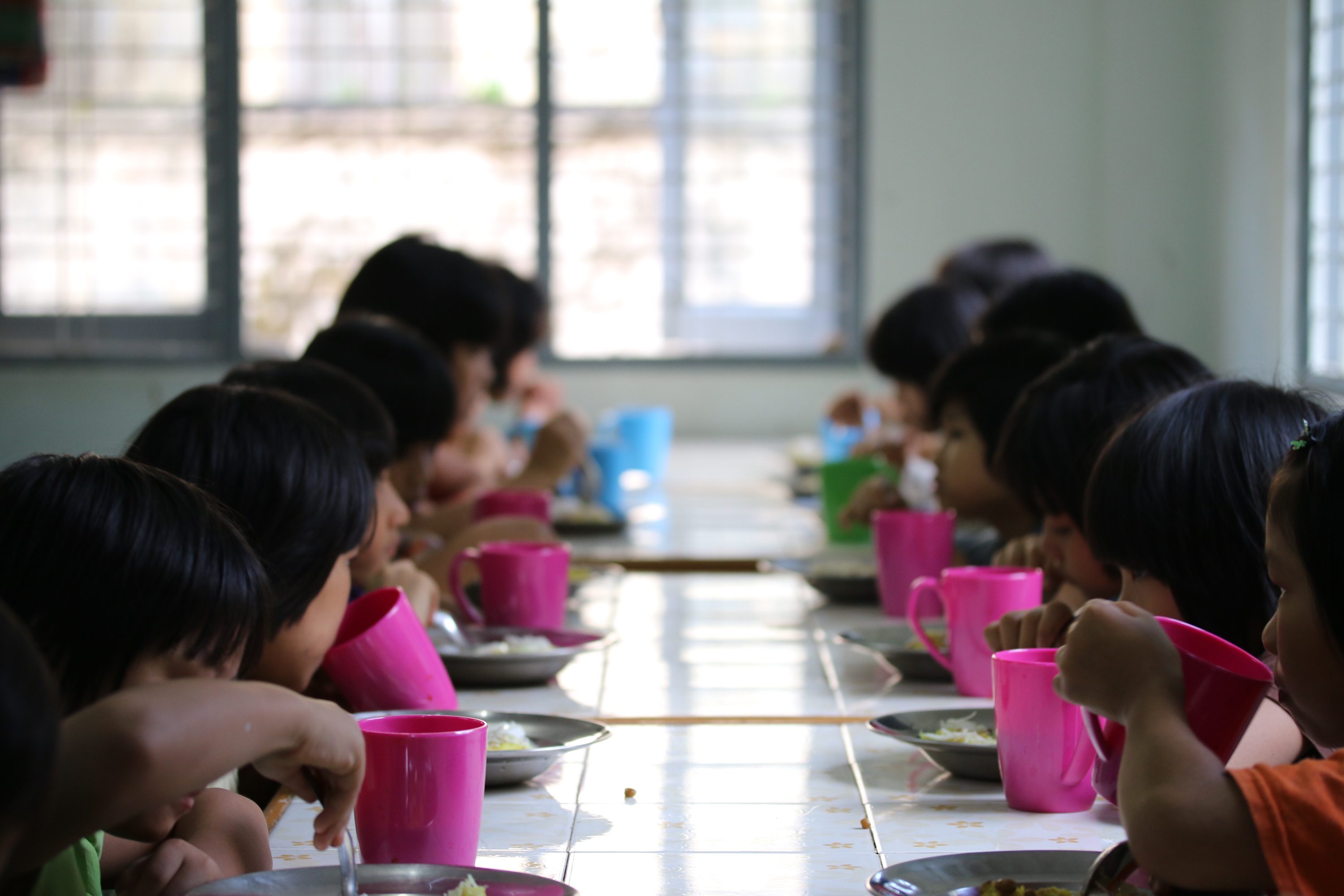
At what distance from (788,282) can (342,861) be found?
4.06m

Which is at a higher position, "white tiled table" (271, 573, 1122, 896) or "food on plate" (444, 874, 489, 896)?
"food on plate" (444, 874, 489, 896)

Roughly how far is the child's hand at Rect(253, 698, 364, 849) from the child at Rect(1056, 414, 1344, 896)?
1.10ft

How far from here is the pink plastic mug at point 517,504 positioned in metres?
1.87

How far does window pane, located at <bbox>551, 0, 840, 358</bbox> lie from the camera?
4.50 meters

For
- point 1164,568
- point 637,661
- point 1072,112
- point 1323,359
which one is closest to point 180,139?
point 1072,112

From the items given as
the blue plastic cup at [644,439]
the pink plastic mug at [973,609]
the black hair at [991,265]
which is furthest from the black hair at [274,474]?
the black hair at [991,265]

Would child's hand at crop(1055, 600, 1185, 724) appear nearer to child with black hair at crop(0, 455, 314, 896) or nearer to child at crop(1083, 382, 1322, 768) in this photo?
child at crop(1083, 382, 1322, 768)

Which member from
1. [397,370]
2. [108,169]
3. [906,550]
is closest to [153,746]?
[906,550]

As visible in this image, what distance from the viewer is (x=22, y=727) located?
468mm

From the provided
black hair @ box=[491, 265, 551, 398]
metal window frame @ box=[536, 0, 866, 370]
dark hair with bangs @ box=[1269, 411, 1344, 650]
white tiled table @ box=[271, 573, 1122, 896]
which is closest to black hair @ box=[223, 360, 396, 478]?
white tiled table @ box=[271, 573, 1122, 896]

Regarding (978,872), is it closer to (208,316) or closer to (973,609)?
(973,609)

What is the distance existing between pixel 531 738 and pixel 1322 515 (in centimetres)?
52

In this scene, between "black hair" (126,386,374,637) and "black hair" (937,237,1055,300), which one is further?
"black hair" (937,237,1055,300)

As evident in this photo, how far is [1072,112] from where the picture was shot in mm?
4363
